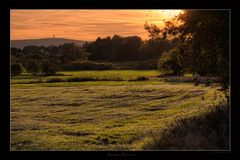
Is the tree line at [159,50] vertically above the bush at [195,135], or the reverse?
the tree line at [159,50]

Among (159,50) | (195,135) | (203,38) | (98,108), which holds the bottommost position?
(195,135)

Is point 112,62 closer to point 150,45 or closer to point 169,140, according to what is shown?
point 150,45

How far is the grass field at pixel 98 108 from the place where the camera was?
5375 millimetres

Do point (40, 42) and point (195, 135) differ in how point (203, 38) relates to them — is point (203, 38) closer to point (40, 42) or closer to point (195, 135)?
point (195, 135)

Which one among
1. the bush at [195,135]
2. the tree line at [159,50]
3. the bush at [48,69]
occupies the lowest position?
the bush at [195,135]

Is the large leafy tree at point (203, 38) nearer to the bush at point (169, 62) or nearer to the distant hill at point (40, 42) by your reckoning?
the bush at point (169, 62)

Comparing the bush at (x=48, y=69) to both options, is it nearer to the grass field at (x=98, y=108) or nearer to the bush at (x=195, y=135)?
the grass field at (x=98, y=108)

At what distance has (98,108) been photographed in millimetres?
5480

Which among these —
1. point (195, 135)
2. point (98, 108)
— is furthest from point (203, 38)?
point (98, 108)

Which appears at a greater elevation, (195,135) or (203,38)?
(203,38)

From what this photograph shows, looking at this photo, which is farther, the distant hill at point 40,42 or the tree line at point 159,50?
the tree line at point 159,50

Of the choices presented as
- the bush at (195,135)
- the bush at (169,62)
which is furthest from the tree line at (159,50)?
the bush at (195,135)

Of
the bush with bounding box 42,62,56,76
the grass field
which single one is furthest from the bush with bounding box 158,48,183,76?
the bush with bounding box 42,62,56,76

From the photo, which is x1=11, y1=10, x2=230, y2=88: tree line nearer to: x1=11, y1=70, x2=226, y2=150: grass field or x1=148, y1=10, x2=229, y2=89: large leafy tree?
x1=148, y1=10, x2=229, y2=89: large leafy tree
